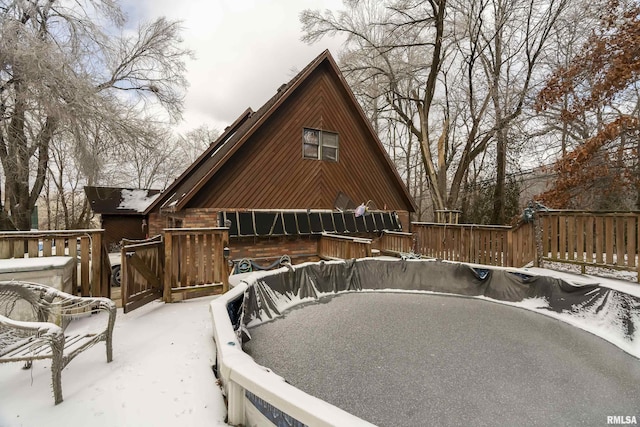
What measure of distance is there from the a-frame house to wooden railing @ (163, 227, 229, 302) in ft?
8.07

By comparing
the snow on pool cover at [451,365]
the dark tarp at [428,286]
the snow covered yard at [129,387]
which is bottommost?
the snow on pool cover at [451,365]

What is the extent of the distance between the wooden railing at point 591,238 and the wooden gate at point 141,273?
24.0 ft

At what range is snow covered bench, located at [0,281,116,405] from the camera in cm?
221

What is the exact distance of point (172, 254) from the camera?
4.77 meters

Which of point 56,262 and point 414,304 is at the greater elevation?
point 56,262

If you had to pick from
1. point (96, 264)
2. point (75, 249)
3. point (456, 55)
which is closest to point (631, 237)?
point (96, 264)

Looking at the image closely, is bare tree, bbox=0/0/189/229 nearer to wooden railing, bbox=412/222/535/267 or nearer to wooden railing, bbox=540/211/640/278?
wooden railing, bbox=412/222/535/267

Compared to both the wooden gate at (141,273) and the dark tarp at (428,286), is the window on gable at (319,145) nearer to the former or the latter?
the dark tarp at (428,286)

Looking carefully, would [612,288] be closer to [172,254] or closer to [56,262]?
[172,254]

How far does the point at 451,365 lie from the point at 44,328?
3.46m

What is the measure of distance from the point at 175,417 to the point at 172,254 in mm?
3077

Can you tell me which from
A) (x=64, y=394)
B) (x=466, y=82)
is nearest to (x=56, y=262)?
(x=64, y=394)

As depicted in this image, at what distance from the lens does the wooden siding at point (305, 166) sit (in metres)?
7.99

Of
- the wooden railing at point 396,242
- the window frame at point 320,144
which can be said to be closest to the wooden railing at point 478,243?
the wooden railing at point 396,242
